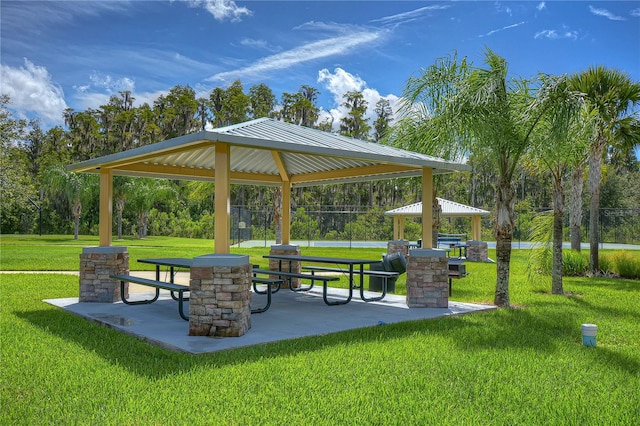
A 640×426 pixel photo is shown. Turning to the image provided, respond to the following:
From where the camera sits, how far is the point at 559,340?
737 centimetres

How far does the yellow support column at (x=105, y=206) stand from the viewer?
10523 millimetres

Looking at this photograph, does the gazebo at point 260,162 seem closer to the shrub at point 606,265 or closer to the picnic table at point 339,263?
the picnic table at point 339,263

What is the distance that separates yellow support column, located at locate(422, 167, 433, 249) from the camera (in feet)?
33.3

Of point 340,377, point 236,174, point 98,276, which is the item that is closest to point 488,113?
point 236,174

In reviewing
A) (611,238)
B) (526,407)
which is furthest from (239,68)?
(526,407)

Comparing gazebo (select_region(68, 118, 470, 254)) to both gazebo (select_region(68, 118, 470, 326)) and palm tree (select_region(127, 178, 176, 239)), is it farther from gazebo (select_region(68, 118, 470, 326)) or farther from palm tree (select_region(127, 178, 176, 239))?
palm tree (select_region(127, 178, 176, 239))

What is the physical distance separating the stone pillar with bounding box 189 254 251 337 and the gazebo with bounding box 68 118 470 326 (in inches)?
0.5

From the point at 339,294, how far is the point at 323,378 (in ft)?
21.1

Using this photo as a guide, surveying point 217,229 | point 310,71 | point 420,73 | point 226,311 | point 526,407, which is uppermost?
point 310,71

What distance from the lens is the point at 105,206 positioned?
1052 cm

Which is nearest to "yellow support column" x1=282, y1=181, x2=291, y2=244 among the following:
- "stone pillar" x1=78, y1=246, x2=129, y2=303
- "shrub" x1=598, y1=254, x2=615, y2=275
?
"stone pillar" x1=78, y1=246, x2=129, y2=303

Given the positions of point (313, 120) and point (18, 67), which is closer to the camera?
point (18, 67)

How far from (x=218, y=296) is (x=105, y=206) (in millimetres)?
4454

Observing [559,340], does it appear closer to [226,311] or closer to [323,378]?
[323,378]
